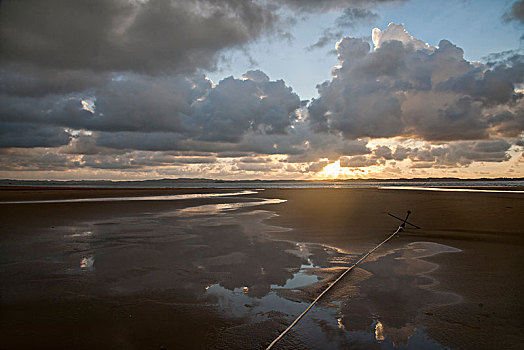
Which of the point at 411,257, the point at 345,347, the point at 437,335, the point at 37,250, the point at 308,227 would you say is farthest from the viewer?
the point at 308,227

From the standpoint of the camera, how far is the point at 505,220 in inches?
642

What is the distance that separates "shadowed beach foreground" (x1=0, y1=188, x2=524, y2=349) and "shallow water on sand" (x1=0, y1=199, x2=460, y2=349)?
0.10 ft

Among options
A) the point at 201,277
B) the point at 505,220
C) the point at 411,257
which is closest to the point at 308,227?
the point at 411,257

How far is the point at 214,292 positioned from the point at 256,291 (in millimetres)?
893

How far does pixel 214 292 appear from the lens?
6.82 meters

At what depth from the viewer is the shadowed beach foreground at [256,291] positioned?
15.9ft

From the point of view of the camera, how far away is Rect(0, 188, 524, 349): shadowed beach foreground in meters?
4.84

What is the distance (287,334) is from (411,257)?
6.38 meters

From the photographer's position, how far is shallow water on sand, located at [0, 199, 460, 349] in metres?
4.87

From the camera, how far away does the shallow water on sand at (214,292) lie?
4.87 metres

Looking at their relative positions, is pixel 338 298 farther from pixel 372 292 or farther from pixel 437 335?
pixel 437 335

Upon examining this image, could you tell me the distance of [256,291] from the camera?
6906mm

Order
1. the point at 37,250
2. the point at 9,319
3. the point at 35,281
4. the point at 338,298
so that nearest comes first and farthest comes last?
the point at 9,319 < the point at 338,298 < the point at 35,281 < the point at 37,250

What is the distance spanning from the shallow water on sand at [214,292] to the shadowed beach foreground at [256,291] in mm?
29
